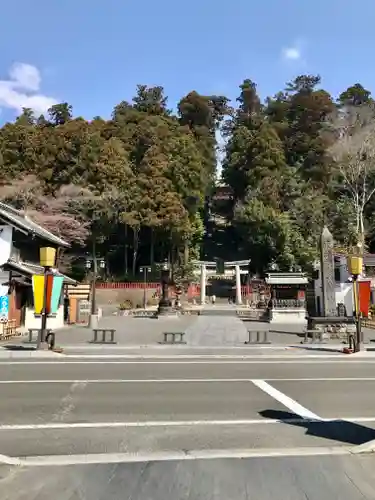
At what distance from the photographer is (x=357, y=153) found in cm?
5528

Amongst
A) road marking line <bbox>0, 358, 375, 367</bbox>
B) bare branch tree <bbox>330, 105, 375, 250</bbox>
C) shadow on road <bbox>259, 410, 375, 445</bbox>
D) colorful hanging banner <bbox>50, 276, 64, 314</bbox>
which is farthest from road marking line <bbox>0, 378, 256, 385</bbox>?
bare branch tree <bbox>330, 105, 375, 250</bbox>

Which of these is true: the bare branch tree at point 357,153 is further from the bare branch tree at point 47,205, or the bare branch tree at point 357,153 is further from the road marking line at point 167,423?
the road marking line at point 167,423

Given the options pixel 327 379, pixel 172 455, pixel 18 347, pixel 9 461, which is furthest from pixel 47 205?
pixel 172 455

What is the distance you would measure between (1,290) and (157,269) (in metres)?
32.5

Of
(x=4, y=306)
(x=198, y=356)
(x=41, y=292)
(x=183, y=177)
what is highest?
(x=183, y=177)

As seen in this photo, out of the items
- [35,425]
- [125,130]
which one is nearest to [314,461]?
[35,425]

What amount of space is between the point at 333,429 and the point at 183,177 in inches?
2024

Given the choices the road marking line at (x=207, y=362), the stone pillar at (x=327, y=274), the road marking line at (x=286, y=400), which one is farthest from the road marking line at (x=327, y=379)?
the stone pillar at (x=327, y=274)

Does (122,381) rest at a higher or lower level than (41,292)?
lower

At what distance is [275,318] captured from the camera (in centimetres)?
3697

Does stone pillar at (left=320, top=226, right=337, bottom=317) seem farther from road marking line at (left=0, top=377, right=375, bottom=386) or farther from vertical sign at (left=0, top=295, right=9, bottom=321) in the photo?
vertical sign at (left=0, top=295, right=9, bottom=321)

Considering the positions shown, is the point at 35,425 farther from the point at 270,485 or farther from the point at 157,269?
the point at 157,269

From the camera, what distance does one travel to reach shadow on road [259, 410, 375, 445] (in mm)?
6742

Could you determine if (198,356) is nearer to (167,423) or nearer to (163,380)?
(163,380)
